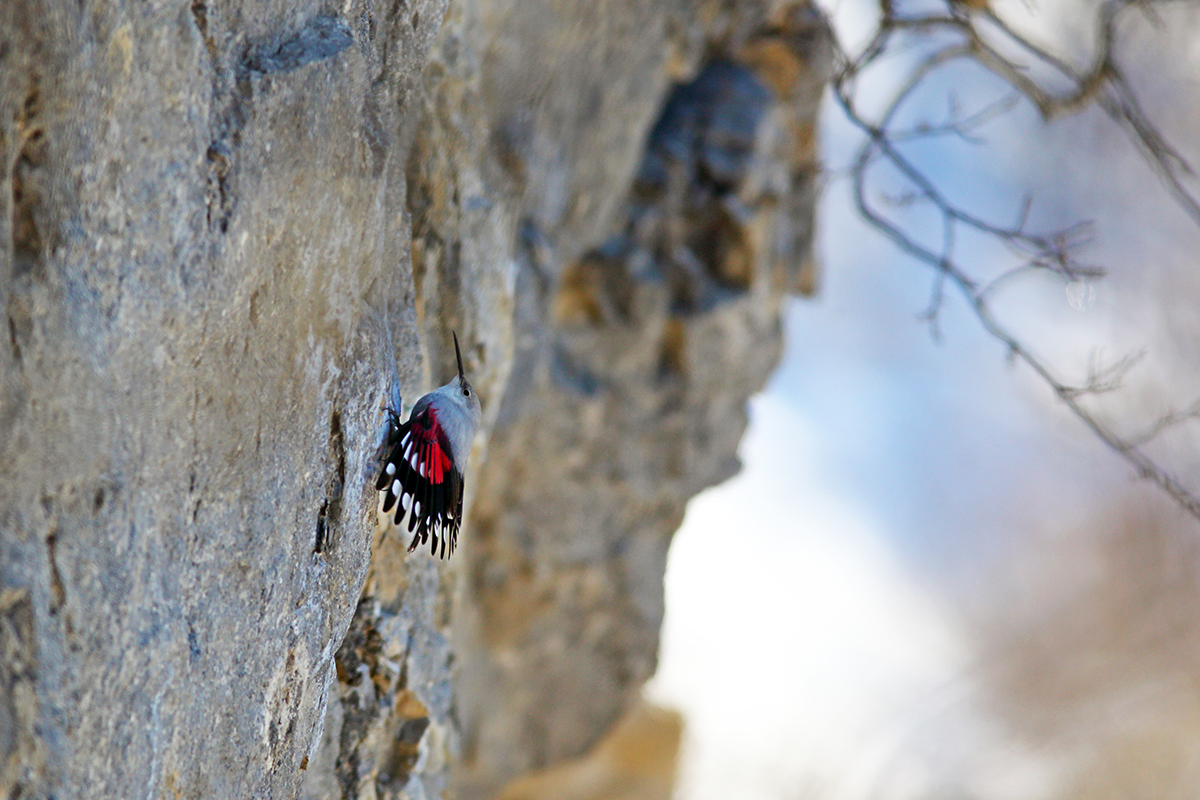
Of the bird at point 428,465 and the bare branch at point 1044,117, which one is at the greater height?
the bare branch at point 1044,117

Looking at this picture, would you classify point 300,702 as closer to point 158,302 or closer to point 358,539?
point 358,539

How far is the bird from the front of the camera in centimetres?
143

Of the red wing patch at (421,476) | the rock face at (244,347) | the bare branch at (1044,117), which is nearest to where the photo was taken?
the rock face at (244,347)

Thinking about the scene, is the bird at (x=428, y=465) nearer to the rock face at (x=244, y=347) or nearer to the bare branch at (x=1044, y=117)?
the rock face at (x=244, y=347)

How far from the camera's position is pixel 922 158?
5523 millimetres

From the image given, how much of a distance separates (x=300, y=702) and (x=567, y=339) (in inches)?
96.6

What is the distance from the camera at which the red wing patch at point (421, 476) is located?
4.70 feet

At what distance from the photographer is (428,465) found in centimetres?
144

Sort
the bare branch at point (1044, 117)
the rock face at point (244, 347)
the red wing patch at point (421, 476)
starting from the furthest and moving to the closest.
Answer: the bare branch at point (1044, 117)
the red wing patch at point (421, 476)
the rock face at point (244, 347)

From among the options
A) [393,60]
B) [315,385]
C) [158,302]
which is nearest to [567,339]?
[393,60]

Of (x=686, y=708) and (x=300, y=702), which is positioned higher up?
(x=686, y=708)

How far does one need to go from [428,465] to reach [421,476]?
0.06ft

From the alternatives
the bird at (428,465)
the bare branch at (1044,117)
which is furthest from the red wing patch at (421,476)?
the bare branch at (1044,117)

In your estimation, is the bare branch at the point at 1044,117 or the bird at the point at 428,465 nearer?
the bird at the point at 428,465
